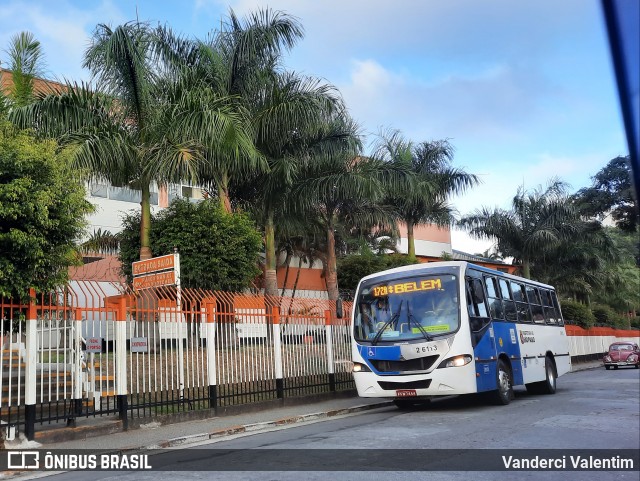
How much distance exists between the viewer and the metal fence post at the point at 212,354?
1245 centimetres

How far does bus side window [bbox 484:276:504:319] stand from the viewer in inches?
547

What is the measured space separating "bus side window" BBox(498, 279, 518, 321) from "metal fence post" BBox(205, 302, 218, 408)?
22.6ft

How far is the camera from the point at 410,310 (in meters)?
12.8

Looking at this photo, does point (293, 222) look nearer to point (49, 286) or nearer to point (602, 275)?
point (49, 286)

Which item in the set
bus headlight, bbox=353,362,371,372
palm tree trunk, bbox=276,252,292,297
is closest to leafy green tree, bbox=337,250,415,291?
palm tree trunk, bbox=276,252,292,297

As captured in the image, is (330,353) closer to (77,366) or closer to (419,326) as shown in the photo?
(419,326)

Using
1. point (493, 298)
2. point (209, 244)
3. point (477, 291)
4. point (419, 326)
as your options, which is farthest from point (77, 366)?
point (493, 298)

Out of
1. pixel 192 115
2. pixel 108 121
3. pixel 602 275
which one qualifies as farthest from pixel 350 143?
pixel 602 275

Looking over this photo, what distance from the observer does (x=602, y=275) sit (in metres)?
43.8

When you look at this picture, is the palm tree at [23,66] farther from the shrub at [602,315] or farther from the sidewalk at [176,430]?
the shrub at [602,315]

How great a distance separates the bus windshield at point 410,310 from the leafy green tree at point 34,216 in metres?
6.34

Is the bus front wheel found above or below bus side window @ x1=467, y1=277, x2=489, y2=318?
below

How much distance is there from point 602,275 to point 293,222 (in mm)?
30456

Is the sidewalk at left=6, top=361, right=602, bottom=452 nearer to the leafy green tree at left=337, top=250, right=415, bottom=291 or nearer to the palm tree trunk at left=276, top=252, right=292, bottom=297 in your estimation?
the leafy green tree at left=337, top=250, right=415, bottom=291
